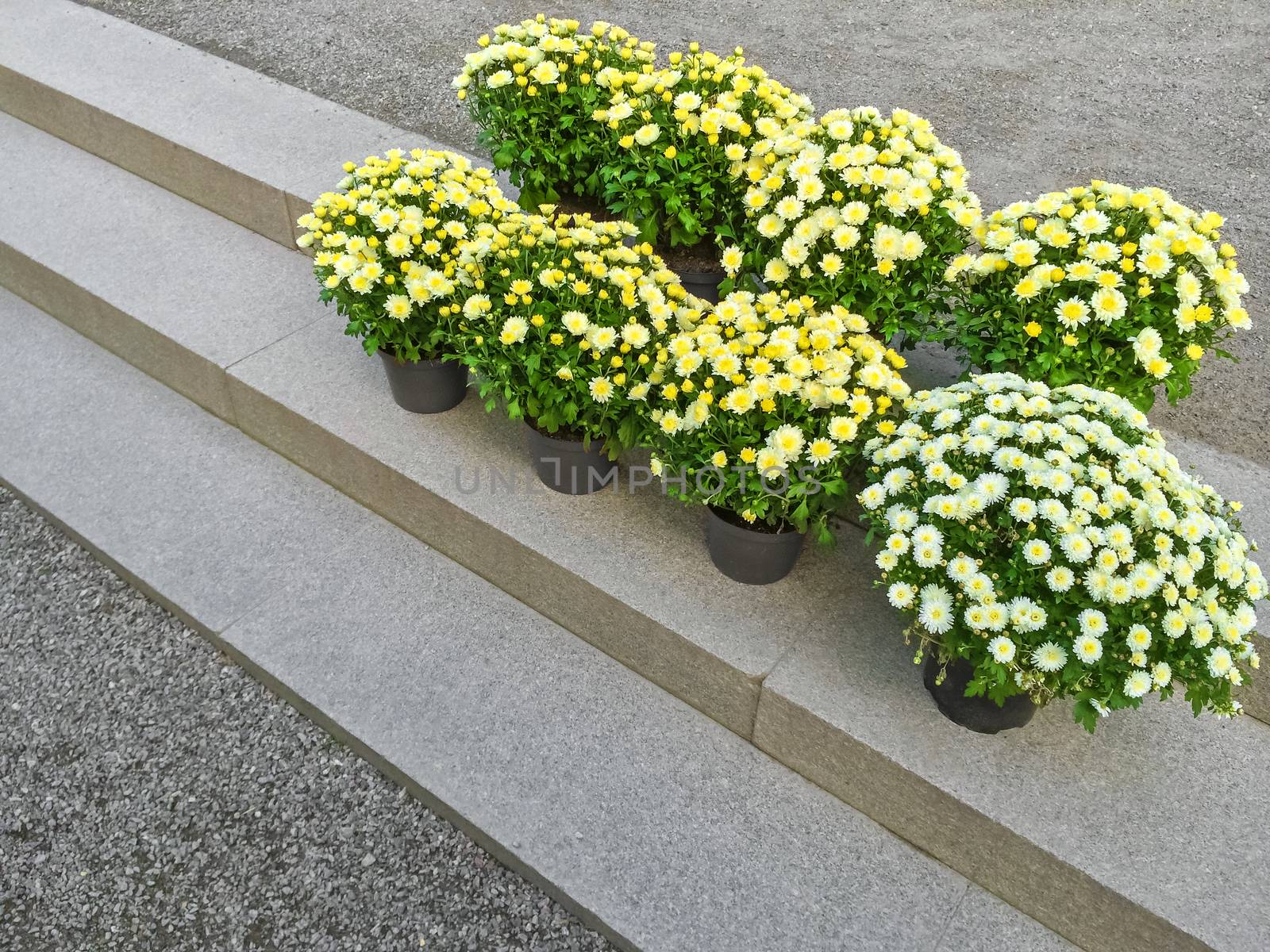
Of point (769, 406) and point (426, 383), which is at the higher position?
point (769, 406)

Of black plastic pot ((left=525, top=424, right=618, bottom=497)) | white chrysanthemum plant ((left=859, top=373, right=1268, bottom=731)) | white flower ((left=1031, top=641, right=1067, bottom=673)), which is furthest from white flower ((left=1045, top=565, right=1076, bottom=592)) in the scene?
black plastic pot ((left=525, top=424, right=618, bottom=497))

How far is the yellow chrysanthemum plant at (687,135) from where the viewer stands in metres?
2.72

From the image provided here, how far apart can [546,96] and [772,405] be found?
1382 mm

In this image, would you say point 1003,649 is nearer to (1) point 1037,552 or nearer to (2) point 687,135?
(1) point 1037,552

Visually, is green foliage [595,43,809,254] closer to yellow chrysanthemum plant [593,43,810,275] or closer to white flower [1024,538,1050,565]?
yellow chrysanthemum plant [593,43,810,275]

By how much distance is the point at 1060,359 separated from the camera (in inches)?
91.4

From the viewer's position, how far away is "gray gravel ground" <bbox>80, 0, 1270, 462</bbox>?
13.7ft

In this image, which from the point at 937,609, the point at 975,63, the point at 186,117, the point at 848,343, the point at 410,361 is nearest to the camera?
the point at 937,609

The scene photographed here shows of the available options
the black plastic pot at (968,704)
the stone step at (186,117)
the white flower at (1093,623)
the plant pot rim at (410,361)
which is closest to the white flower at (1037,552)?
the white flower at (1093,623)

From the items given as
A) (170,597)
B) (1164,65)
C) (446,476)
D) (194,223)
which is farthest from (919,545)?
(1164,65)

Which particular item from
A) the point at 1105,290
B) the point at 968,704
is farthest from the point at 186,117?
the point at 968,704

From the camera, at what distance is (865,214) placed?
7.85 ft

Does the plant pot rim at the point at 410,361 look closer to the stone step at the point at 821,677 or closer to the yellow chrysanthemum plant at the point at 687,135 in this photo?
the stone step at the point at 821,677

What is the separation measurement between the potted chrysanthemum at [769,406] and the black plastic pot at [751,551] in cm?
1
